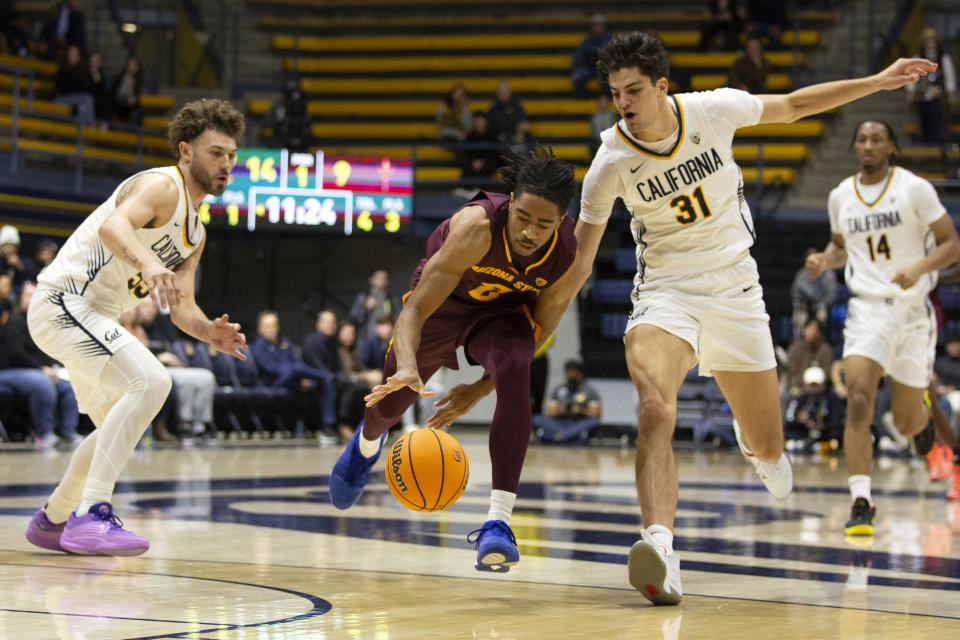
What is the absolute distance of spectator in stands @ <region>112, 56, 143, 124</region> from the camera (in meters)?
17.6

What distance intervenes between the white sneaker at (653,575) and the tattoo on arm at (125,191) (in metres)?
2.45

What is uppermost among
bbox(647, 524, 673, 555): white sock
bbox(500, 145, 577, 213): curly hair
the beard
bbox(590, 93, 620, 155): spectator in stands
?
bbox(590, 93, 620, 155): spectator in stands

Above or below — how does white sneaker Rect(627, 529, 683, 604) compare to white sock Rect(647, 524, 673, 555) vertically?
below

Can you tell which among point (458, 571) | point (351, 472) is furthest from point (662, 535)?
point (351, 472)

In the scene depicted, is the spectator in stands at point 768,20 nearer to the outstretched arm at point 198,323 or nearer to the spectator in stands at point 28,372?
the spectator in stands at point 28,372

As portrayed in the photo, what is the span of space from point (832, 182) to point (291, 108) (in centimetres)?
770

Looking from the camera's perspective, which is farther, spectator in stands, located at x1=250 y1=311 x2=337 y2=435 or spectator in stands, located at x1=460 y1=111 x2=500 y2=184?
spectator in stands, located at x1=460 y1=111 x2=500 y2=184

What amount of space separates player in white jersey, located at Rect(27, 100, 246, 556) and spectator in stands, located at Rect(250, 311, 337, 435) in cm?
914

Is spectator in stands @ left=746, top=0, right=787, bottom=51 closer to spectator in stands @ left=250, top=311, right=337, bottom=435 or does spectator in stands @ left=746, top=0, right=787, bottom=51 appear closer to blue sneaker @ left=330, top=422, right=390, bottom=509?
spectator in stands @ left=250, top=311, right=337, bottom=435

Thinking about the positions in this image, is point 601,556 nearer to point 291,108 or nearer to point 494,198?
point 494,198

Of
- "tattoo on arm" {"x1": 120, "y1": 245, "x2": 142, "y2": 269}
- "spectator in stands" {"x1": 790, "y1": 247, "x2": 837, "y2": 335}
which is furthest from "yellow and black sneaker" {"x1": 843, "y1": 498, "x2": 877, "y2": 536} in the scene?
"spectator in stands" {"x1": 790, "y1": 247, "x2": 837, "y2": 335}

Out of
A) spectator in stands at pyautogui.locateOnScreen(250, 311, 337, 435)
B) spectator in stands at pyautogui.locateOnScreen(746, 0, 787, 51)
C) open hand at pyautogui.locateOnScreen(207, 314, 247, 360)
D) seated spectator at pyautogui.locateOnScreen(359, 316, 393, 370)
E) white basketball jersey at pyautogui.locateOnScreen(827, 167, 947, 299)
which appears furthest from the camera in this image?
spectator in stands at pyautogui.locateOnScreen(746, 0, 787, 51)

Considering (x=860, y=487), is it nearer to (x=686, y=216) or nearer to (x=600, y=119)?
(x=686, y=216)

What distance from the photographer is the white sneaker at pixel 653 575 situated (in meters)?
3.88
